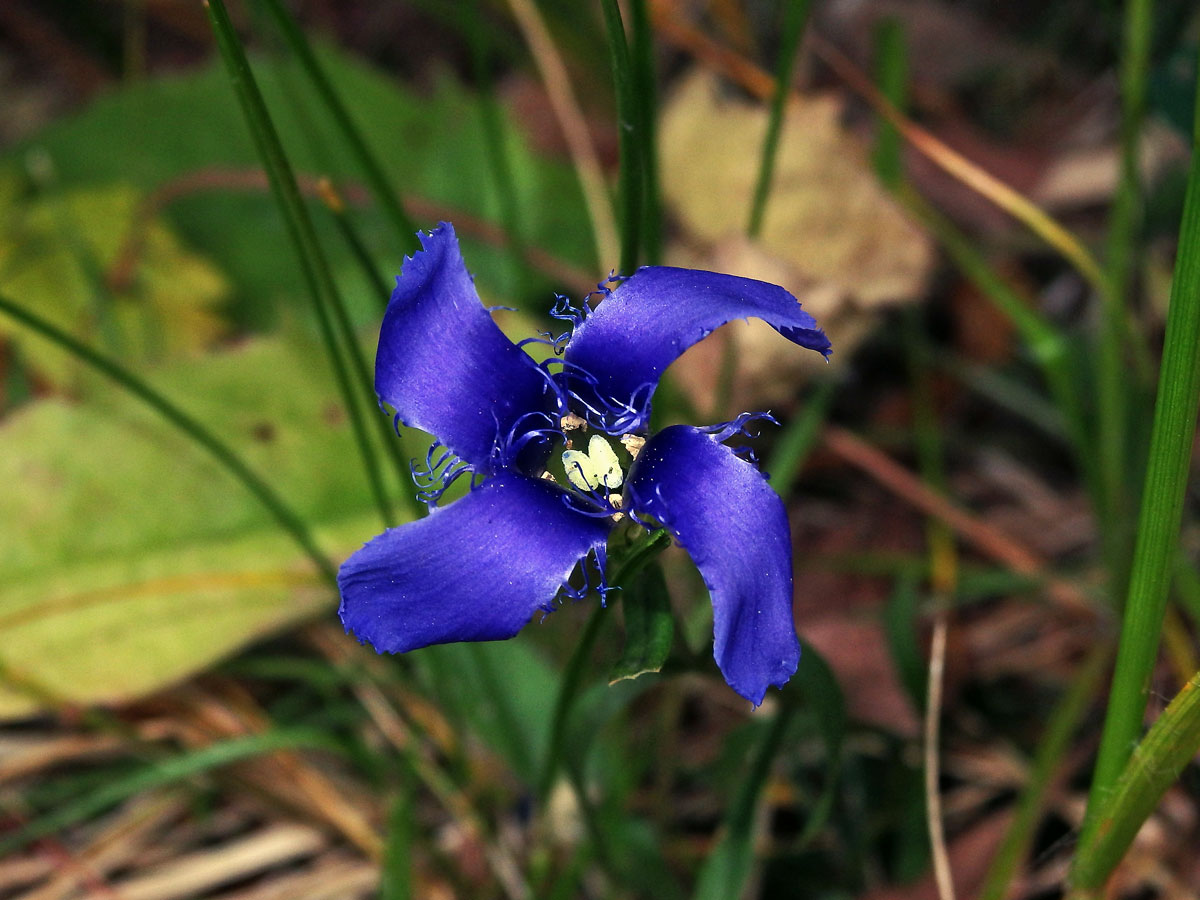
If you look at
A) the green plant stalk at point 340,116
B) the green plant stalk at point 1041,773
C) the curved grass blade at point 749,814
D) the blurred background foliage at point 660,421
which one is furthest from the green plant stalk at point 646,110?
the green plant stalk at point 1041,773

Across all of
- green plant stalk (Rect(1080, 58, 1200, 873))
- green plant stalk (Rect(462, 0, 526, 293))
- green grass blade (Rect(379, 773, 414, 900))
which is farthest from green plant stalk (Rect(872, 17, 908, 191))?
green grass blade (Rect(379, 773, 414, 900))

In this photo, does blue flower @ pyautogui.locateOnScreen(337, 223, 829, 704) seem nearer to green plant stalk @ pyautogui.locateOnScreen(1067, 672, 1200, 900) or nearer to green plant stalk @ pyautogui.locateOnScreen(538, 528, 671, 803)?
green plant stalk @ pyautogui.locateOnScreen(538, 528, 671, 803)

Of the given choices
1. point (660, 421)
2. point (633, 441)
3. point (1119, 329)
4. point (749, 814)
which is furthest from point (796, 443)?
point (633, 441)

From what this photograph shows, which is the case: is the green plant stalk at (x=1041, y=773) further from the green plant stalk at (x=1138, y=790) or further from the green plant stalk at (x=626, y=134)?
the green plant stalk at (x=626, y=134)

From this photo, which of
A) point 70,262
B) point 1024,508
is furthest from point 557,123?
point 1024,508

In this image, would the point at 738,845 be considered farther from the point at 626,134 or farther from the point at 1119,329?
the point at 1119,329

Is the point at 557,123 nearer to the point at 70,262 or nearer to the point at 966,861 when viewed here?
the point at 70,262
